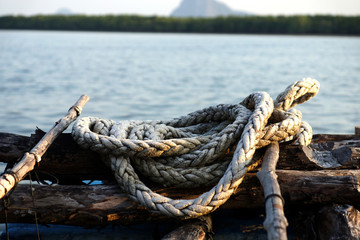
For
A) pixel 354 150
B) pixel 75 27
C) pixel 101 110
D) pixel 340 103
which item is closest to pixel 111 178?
pixel 354 150

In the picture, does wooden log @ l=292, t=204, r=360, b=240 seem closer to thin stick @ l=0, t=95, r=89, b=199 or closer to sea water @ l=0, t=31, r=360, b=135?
thin stick @ l=0, t=95, r=89, b=199

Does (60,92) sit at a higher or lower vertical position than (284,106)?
lower

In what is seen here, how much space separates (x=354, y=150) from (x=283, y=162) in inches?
18.8

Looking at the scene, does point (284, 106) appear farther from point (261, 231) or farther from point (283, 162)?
point (261, 231)

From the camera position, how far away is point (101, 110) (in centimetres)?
756

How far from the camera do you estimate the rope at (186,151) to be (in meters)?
2.21

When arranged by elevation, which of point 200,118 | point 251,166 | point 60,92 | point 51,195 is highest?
point 200,118

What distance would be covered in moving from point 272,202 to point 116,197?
948mm

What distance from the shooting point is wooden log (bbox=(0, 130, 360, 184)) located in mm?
2564

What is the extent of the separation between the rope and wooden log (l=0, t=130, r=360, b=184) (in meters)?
0.12

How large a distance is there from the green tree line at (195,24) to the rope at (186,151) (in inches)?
1453

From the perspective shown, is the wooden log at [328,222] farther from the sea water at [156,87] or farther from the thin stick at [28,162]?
the sea water at [156,87]

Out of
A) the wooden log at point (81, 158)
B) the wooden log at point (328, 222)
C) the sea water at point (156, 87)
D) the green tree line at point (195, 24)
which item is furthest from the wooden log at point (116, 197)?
the green tree line at point (195, 24)

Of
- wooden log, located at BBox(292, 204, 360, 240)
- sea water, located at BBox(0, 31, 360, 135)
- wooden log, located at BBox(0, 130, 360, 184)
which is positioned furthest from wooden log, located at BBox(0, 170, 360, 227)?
sea water, located at BBox(0, 31, 360, 135)
